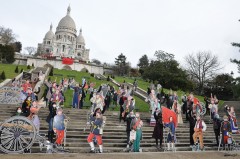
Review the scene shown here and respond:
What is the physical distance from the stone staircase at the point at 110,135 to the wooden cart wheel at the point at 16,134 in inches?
39.6

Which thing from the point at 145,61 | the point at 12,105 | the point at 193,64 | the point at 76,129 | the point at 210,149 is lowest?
the point at 210,149

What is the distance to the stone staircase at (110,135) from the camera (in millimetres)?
10562

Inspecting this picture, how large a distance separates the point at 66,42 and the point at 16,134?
102049 millimetres

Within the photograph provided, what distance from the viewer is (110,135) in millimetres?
12188

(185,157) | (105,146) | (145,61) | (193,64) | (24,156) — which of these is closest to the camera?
(24,156)

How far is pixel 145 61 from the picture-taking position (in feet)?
271

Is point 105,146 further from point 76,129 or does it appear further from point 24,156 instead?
point 24,156

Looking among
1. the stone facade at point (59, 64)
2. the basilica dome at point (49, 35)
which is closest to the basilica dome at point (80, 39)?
the basilica dome at point (49, 35)

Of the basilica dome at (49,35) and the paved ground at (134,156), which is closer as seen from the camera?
the paved ground at (134,156)

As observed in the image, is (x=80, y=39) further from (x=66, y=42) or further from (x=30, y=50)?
(x=30, y=50)

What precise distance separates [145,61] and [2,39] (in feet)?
Answer: 145

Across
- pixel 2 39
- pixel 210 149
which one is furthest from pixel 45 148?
pixel 2 39

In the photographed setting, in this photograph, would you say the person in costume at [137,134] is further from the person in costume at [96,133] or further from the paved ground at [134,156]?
the person in costume at [96,133]

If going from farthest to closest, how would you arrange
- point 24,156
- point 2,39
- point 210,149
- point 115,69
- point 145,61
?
1. point 145,61
2. point 115,69
3. point 2,39
4. point 210,149
5. point 24,156
